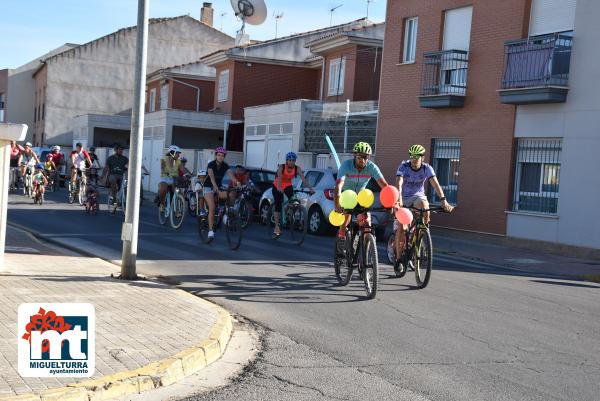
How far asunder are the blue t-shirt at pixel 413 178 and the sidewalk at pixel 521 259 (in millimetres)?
4345

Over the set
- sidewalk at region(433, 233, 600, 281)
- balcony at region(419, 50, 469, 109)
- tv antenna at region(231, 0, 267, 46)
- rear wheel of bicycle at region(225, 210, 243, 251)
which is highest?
tv antenna at region(231, 0, 267, 46)

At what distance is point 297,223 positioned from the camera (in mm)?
16469

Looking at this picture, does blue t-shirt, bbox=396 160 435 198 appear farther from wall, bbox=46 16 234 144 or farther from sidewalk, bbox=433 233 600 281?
wall, bbox=46 16 234 144

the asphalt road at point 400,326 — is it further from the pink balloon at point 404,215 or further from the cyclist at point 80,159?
the cyclist at point 80,159

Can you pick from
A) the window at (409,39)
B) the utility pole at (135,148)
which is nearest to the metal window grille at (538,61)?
the window at (409,39)

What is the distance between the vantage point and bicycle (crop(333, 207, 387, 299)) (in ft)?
31.6

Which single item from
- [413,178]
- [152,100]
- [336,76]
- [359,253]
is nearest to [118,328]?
[359,253]

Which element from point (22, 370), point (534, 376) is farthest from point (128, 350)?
point (534, 376)

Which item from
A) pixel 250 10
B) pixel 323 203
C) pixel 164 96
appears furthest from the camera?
pixel 164 96

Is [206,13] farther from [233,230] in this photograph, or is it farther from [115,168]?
[233,230]

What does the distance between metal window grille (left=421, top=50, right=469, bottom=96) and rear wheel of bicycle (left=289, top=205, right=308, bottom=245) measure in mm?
7542

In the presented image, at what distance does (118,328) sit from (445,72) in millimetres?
17689

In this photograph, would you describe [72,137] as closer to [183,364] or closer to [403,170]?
[403,170]

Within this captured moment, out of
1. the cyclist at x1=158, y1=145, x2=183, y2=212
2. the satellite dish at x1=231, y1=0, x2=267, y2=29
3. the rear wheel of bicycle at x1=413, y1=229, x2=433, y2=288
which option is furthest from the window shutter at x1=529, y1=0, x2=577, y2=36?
the satellite dish at x1=231, y1=0, x2=267, y2=29
